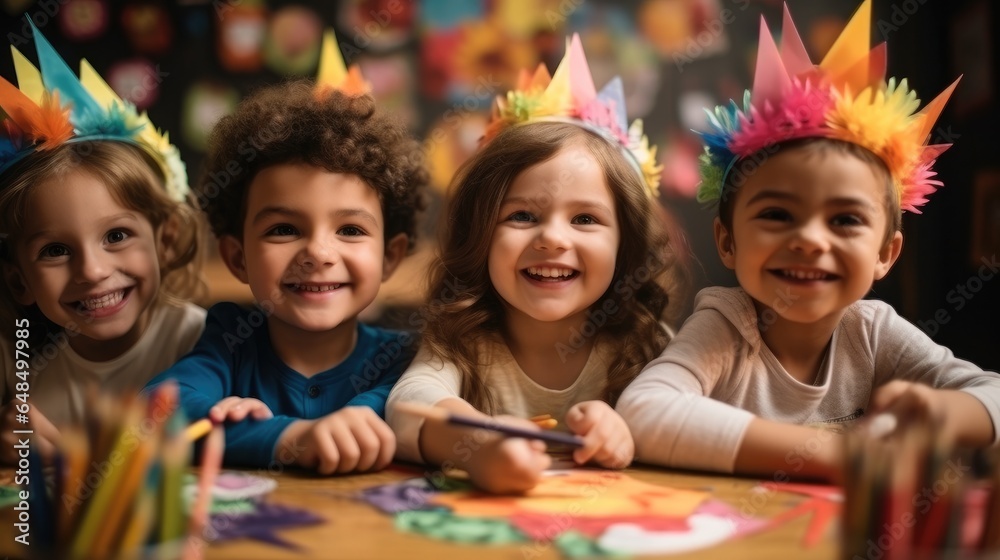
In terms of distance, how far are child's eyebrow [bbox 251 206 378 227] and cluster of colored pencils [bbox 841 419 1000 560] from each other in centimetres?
83

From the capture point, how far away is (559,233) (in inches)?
47.3

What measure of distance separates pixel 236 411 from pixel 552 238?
51 cm

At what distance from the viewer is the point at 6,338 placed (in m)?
1.39

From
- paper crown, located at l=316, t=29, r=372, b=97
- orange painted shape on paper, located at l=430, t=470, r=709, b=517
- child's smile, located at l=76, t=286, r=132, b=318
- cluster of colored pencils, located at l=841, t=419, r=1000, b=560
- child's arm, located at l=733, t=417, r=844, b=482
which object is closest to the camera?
cluster of colored pencils, located at l=841, t=419, r=1000, b=560

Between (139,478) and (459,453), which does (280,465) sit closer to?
(459,453)

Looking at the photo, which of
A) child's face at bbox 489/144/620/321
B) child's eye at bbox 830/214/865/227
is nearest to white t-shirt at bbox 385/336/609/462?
child's face at bbox 489/144/620/321

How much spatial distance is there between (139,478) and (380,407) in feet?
1.92

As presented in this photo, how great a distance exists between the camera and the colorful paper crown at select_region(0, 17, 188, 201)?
130 centimetres

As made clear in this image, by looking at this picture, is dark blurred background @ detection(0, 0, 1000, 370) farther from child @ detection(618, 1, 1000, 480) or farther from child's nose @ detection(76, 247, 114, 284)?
child @ detection(618, 1, 1000, 480)

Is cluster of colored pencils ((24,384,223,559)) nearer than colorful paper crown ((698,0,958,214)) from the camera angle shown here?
Yes

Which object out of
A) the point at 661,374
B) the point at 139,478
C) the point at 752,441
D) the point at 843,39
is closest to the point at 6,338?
the point at 139,478

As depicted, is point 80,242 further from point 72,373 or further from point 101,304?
point 72,373

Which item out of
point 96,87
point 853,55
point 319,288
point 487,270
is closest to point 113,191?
point 96,87

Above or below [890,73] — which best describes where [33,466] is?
below
